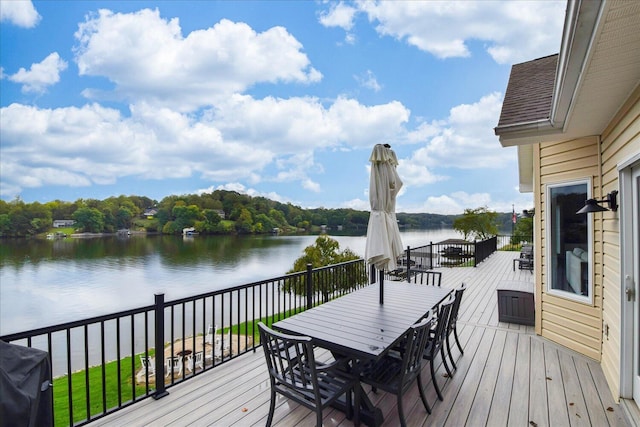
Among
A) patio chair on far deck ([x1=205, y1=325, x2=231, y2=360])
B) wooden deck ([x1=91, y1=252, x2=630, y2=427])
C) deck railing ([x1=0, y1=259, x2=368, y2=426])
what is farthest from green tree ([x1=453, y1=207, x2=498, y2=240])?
wooden deck ([x1=91, y1=252, x2=630, y2=427])

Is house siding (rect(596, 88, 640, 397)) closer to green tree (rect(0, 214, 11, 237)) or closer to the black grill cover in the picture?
the black grill cover

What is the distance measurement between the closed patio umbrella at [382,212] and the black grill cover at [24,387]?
2444 mm

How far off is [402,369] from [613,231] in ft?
7.97

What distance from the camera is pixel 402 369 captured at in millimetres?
2223

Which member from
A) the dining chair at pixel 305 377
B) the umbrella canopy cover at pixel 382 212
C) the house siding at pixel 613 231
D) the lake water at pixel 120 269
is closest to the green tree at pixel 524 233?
the lake water at pixel 120 269

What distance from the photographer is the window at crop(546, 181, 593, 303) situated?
3.62 meters

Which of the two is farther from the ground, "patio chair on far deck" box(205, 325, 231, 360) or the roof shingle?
the roof shingle

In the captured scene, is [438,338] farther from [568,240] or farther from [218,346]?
[218,346]

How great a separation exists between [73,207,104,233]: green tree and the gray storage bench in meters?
45.2

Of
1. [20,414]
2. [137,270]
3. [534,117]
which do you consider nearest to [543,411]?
[534,117]

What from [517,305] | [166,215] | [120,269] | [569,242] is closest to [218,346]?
[517,305]

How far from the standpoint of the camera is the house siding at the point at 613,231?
242cm

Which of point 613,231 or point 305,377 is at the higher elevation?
point 613,231

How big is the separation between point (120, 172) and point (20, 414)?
217ft
